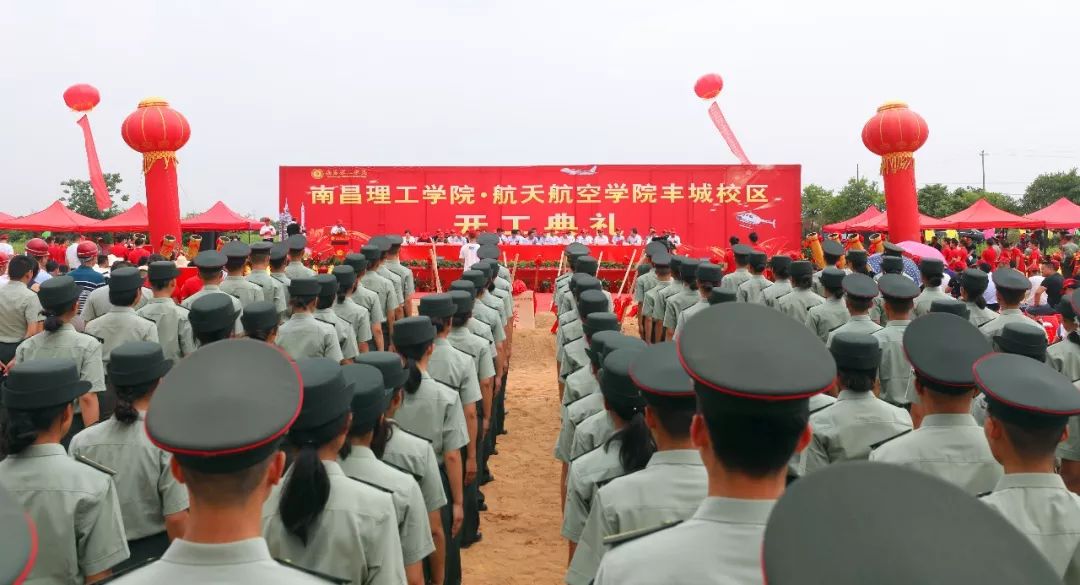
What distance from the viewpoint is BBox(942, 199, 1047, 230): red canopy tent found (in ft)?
64.1

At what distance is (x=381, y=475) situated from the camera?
2.38m

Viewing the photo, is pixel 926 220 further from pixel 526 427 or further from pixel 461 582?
pixel 461 582

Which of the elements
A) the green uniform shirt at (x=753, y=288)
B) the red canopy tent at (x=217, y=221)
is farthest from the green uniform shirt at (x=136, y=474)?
the red canopy tent at (x=217, y=221)

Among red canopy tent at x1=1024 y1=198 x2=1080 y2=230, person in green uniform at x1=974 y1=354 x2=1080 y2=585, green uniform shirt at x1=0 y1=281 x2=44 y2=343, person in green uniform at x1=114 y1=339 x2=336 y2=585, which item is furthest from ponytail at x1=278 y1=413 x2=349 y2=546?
red canopy tent at x1=1024 y1=198 x2=1080 y2=230

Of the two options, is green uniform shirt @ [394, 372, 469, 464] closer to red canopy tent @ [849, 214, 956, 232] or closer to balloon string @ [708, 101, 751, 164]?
balloon string @ [708, 101, 751, 164]

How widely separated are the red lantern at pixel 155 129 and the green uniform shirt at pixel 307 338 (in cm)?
1044

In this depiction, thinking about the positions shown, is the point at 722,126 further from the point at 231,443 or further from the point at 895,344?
the point at 231,443

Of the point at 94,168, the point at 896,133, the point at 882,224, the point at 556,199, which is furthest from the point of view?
the point at 882,224

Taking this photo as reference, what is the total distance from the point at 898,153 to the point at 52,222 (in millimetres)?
20590

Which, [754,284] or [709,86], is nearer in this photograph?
[754,284]

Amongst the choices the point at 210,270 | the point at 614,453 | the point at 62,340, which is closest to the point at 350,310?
the point at 210,270

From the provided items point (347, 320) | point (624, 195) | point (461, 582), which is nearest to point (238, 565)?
point (461, 582)

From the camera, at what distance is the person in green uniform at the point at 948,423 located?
247 cm

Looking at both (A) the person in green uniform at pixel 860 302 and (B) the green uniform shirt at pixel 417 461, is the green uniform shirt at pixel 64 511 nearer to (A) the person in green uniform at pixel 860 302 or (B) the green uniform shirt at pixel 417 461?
(B) the green uniform shirt at pixel 417 461
